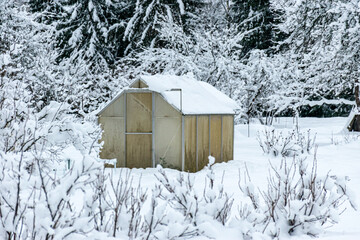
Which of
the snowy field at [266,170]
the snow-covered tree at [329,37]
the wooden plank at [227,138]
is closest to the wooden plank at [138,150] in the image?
the snowy field at [266,170]

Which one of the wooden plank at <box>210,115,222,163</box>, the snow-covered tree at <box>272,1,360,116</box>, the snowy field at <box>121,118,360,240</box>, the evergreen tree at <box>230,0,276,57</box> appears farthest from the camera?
the evergreen tree at <box>230,0,276,57</box>

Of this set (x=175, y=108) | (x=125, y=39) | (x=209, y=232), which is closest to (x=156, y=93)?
(x=175, y=108)

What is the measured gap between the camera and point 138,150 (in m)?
12.9

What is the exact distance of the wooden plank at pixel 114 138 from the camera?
13.0 metres

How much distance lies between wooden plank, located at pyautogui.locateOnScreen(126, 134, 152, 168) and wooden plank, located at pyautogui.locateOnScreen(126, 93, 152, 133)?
21cm

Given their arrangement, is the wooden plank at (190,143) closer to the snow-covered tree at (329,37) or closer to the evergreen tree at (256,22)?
the snow-covered tree at (329,37)

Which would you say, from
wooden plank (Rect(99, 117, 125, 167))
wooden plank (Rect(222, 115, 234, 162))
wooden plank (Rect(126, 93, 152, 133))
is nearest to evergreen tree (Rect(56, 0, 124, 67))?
wooden plank (Rect(99, 117, 125, 167))

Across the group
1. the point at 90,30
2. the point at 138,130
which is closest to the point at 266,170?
the point at 138,130

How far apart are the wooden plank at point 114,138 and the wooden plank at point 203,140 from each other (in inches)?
85.7

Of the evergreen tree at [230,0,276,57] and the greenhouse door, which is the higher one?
the evergreen tree at [230,0,276,57]

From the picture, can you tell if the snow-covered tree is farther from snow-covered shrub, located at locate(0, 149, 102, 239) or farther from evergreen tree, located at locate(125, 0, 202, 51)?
snow-covered shrub, located at locate(0, 149, 102, 239)

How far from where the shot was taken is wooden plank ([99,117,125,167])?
13.0 m

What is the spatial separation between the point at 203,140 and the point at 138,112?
1.99m

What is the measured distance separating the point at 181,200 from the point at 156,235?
1.08m
